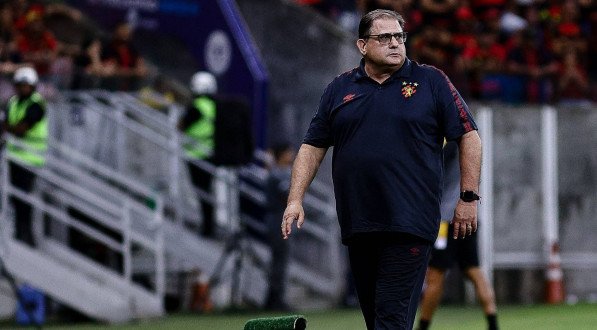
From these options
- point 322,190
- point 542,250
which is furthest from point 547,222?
point 322,190

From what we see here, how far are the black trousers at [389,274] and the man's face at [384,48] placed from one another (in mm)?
904

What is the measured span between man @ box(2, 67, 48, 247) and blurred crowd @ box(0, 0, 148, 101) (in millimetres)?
947

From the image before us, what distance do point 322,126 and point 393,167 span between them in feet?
1.70

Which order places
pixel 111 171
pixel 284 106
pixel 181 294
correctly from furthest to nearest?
pixel 284 106, pixel 181 294, pixel 111 171

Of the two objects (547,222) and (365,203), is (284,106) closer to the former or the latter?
(547,222)

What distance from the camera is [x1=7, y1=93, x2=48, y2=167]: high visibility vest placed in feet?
51.7

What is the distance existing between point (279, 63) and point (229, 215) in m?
2.84

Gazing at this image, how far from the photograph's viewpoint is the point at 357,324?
15625 mm

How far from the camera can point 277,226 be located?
18094 millimetres

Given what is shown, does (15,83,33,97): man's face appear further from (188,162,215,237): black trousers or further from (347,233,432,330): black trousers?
(347,233,432,330): black trousers

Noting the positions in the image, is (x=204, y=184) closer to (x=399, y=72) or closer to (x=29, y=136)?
(x=29, y=136)

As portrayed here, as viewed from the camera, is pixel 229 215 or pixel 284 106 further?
pixel 284 106

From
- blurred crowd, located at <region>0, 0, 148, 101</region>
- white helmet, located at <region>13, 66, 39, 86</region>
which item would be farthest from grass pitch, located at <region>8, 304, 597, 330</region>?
blurred crowd, located at <region>0, 0, 148, 101</region>

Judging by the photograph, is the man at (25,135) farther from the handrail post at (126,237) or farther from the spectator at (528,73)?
the spectator at (528,73)
